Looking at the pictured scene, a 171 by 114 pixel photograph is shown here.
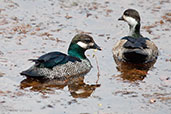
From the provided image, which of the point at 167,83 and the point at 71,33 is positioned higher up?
the point at 71,33

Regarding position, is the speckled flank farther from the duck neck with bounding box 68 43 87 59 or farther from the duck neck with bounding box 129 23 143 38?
the duck neck with bounding box 129 23 143 38

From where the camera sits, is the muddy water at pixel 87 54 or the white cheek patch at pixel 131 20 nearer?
the muddy water at pixel 87 54

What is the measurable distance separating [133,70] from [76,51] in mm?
1467

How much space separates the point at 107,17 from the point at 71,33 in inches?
79.2

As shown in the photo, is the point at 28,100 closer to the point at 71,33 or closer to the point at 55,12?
→ the point at 71,33

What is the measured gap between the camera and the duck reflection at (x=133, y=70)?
412 inches

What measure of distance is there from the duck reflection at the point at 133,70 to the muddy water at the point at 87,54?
2 cm

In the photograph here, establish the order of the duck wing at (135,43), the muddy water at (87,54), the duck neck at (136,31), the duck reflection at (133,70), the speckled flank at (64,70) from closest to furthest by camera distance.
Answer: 1. the muddy water at (87,54)
2. the speckled flank at (64,70)
3. the duck reflection at (133,70)
4. the duck wing at (135,43)
5. the duck neck at (136,31)

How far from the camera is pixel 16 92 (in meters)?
9.12

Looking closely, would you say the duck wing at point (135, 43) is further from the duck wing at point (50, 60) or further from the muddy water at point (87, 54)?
the duck wing at point (50, 60)

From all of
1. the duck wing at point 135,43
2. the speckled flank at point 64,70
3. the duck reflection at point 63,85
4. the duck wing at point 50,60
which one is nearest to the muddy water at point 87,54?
the duck reflection at point 63,85

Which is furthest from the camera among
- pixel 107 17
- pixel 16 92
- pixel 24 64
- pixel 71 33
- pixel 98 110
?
pixel 107 17

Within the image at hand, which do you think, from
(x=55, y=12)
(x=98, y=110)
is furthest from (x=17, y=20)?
(x=98, y=110)

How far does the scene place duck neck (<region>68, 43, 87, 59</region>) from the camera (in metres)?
10.8
